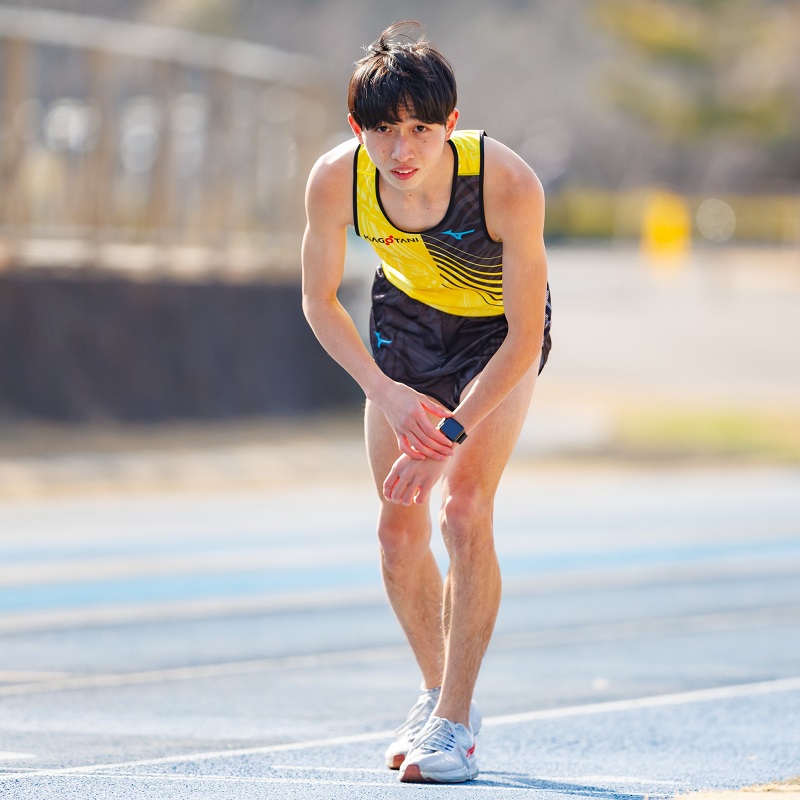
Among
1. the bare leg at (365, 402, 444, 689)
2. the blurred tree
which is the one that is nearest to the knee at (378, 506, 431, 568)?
the bare leg at (365, 402, 444, 689)

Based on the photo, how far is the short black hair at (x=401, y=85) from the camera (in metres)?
4.22

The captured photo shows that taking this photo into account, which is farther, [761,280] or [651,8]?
[651,8]

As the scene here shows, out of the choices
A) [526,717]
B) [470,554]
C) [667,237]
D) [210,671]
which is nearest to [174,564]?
[210,671]

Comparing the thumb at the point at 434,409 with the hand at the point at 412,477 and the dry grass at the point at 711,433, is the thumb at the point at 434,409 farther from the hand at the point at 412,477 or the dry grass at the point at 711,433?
the dry grass at the point at 711,433

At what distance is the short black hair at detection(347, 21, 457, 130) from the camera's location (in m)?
4.22

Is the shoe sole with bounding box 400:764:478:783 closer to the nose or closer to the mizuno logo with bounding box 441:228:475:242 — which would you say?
the mizuno logo with bounding box 441:228:475:242

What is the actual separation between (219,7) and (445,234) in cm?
4129

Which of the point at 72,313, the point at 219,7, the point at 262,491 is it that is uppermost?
the point at 219,7

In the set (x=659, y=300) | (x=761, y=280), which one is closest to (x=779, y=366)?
(x=659, y=300)

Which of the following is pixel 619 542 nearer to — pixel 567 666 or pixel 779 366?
pixel 567 666

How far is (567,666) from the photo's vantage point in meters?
6.75

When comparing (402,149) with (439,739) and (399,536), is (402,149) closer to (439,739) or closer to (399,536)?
(399,536)

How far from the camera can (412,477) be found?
444 centimetres

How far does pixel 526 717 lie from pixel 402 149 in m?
2.26
